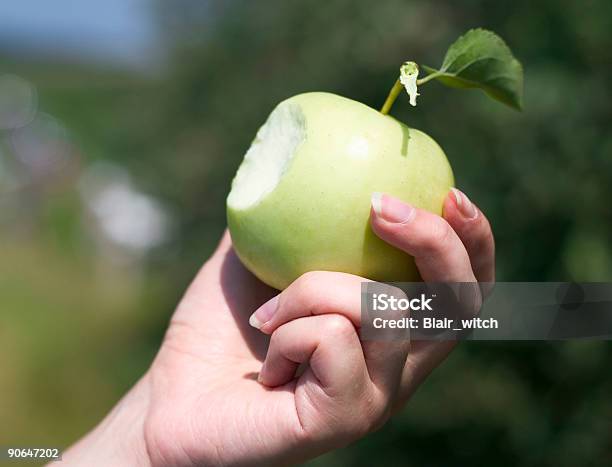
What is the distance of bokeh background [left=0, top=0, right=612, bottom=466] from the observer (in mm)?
1593

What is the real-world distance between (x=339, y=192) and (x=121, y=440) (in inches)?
19.1

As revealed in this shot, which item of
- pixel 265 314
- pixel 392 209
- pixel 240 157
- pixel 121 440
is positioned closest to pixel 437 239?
pixel 392 209

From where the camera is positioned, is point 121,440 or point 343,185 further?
point 121,440

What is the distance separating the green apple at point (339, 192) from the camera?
846mm

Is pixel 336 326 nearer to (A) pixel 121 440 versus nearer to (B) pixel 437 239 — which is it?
(B) pixel 437 239

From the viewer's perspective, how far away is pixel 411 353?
36.9 inches

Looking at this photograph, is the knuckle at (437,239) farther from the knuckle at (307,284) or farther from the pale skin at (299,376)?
the knuckle at (307,284)

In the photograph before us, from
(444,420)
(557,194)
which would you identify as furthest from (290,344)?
(444,420)

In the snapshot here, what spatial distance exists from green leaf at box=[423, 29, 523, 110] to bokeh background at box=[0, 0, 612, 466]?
646mm

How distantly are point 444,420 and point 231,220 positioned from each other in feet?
4.37

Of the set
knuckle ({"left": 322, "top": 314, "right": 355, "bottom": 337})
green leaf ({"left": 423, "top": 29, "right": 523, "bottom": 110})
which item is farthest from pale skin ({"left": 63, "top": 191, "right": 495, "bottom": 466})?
green leaf ({"left": 423, "top": 29, "right": 523, "bottom": 110})

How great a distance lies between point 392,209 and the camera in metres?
0.82

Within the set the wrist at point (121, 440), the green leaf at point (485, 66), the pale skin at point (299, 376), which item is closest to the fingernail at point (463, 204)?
the pale skin at point (299, 376)

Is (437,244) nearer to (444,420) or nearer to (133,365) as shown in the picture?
(444,420)
